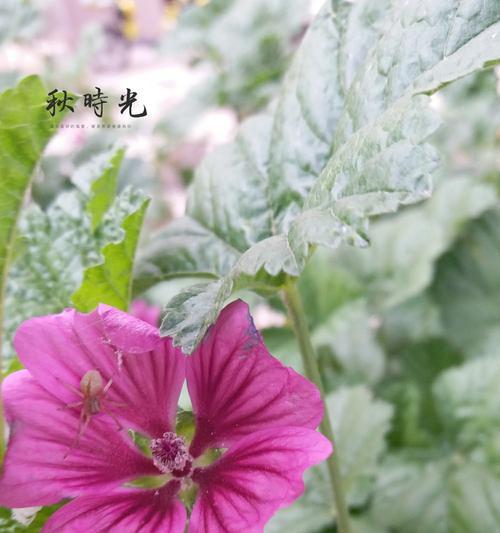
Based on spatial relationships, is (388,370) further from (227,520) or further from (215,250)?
(227,520)

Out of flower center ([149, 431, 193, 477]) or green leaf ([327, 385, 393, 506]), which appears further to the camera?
green leaf ([327, 385, 393, 506])

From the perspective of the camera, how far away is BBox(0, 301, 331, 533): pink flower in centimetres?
36

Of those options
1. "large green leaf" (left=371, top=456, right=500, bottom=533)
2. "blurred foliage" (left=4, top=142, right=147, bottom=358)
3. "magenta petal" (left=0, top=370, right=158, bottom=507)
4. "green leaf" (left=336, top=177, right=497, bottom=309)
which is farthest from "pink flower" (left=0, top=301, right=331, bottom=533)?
"green leaf" (left=336, top=177, right=497, bottom=309)

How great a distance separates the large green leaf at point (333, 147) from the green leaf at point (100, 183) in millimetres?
56

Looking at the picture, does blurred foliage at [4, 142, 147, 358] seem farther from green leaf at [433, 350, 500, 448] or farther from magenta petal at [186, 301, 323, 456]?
green leaf at [433, 350, 500, 448]

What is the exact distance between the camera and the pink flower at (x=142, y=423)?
0.36 m

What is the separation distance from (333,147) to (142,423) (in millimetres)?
192

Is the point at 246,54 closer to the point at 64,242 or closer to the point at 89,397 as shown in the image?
the point at 64,242

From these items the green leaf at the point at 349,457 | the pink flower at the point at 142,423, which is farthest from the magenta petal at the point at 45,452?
the green leaf at the point at 349,457

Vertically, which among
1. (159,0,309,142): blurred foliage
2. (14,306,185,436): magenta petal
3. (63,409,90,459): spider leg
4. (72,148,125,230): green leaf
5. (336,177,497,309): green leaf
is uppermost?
(159,0,309,142): blurred foliage

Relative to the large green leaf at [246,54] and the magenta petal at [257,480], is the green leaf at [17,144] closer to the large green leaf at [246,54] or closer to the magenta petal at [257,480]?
the magenta petal at [257,480]

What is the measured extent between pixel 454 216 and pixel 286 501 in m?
0.87

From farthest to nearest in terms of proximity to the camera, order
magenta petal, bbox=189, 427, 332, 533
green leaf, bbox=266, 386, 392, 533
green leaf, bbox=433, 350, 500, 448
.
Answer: green leaf, bbox=433, 350, 500, 448
green leaf, bbox=266, 386, 392, 533
magenta petal, bbox=189, 427, 332, 533

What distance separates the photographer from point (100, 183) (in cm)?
49
